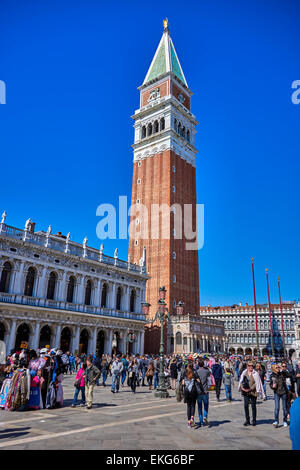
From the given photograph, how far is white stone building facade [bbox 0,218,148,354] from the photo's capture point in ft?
90.4

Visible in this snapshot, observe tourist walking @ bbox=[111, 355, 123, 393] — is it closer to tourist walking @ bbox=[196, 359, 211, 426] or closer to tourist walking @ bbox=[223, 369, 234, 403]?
tourist walking @ bbox=[223, 369, 234, 403]

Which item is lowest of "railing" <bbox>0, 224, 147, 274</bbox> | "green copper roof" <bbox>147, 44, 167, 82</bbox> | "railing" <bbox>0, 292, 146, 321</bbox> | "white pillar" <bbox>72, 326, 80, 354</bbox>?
"white pillar" <bbox>72, 326, 80, 354</bbox>

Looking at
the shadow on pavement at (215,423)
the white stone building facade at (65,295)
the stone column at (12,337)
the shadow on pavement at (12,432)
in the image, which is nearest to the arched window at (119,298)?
the white stone building facade at (65,295)

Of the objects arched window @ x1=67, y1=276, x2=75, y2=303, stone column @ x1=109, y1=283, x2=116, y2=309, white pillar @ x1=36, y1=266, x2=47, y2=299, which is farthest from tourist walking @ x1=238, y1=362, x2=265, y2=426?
stone column @ x1=109, y1=283, x2=116, y2=309

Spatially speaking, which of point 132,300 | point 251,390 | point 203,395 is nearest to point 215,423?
point 203,395

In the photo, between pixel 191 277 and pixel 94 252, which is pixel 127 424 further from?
pixel 191 277

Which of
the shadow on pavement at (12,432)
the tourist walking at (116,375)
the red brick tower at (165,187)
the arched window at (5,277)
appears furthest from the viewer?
the red brick tower at (165,187)

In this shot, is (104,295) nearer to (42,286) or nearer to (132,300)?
(132,300)

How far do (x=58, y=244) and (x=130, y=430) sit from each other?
25.6m

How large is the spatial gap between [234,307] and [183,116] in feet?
175

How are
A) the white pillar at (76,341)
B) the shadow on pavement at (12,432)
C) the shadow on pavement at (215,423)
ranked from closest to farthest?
the shadow on pavement at (12,432) → the shadow on pavement at (215,423) → the white pillar at (76,341)

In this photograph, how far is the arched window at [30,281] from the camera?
95.0 ft

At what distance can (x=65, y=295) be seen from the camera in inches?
1248

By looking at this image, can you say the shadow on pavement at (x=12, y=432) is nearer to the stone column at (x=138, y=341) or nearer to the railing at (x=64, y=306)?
the railing at (x=64, y=306)
